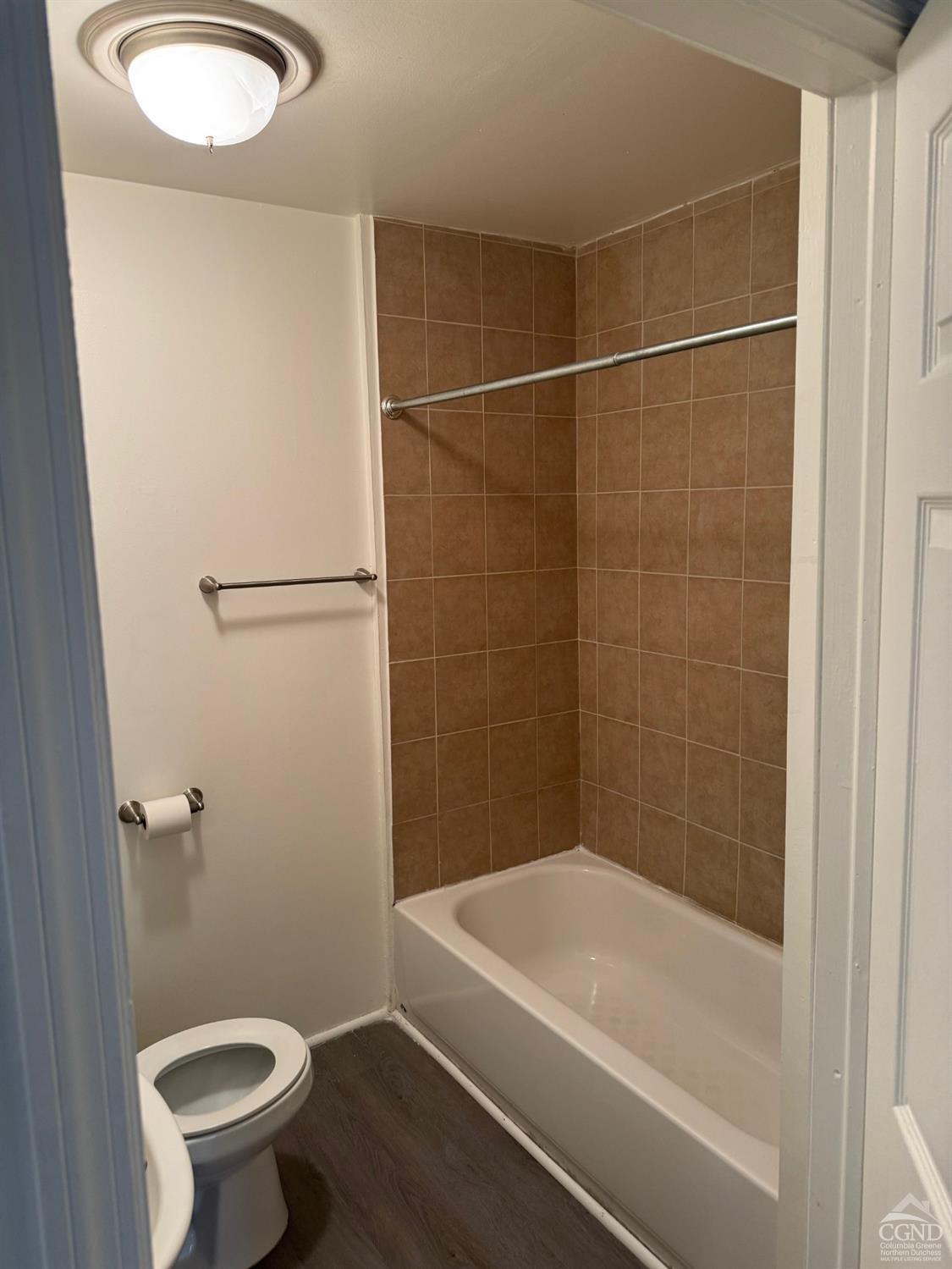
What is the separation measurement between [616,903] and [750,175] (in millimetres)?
2080

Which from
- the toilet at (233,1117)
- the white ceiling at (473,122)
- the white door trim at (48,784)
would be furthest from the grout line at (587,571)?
the white door trim at (48,784)

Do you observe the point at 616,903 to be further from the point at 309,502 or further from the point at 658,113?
the point at 658,113

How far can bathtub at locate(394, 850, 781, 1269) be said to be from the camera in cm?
175

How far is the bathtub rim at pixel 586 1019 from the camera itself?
5.54ft

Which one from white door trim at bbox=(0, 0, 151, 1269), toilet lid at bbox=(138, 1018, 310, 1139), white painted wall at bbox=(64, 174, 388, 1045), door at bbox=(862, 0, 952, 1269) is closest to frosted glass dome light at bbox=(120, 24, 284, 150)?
white painted wall at bbox=(64, 174, 388, 1045)

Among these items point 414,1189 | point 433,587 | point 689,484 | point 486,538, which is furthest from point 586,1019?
point 689,484

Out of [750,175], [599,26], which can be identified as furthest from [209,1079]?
[750,175]

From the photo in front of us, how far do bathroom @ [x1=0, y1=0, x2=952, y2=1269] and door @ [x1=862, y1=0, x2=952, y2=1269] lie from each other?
0.55ft

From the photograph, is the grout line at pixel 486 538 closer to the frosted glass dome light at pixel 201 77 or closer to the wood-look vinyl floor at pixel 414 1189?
the wood-look vinyl floor at pixel 414 1189

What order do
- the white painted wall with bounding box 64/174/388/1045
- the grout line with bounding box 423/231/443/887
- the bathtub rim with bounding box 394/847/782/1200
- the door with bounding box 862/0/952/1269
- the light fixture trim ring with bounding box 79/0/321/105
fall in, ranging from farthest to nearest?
the grout line with bounding box 423/231/443/887 < the white painted wall with bounding box 64/174/388/1045 < the bathtub rim with bounding box 394/847/782/1200 < the light fixture trim ring with bounding box 79/0/321/105 < the door with bounding box 862/0/952/1269

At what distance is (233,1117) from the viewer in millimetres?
1822

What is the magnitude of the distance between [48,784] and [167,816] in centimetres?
186

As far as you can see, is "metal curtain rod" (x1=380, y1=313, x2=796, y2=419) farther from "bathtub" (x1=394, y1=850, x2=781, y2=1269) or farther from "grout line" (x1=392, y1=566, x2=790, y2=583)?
"bathtub" (x1=394, y1=850, x2=781, y2=1269)

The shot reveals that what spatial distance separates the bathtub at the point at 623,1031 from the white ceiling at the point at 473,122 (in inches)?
76.4
